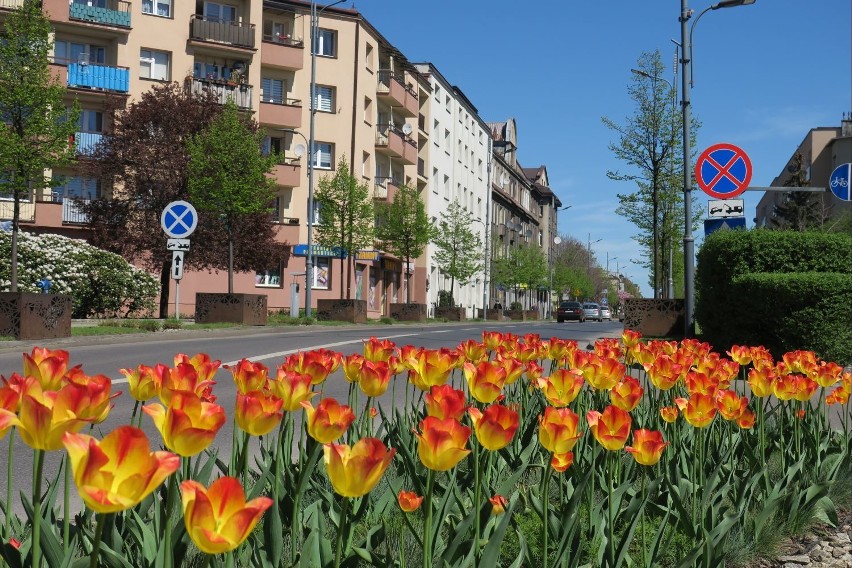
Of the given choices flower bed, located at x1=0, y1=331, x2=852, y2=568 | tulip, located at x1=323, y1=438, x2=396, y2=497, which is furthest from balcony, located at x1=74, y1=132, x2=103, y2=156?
tulip, located at x1=323, y1=438, x2=396, y2=497

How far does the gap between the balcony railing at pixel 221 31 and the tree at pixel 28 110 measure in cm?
1842

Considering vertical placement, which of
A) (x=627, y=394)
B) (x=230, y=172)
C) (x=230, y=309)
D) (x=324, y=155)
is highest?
(x=324, y=155)

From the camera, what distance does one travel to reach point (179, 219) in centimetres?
2009

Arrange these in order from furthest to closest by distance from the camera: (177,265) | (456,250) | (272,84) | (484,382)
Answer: (456,250), (272,84), (177,265), (484,382)

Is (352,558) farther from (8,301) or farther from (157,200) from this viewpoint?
(157,200)

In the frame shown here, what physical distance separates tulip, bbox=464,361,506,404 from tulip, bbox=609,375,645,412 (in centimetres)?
42

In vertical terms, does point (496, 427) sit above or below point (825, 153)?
below

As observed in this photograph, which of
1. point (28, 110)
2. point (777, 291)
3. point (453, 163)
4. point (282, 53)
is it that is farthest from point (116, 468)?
point (453, 163)

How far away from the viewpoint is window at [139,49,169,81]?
41.6 m

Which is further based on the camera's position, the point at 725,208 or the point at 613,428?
the point at 725,208

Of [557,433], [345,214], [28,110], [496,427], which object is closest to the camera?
[496,427]

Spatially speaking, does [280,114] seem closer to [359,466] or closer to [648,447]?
[648,447]

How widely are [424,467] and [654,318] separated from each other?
18.4 meters

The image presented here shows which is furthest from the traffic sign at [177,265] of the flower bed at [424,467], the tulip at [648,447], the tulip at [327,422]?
the tulip at [327,422]
